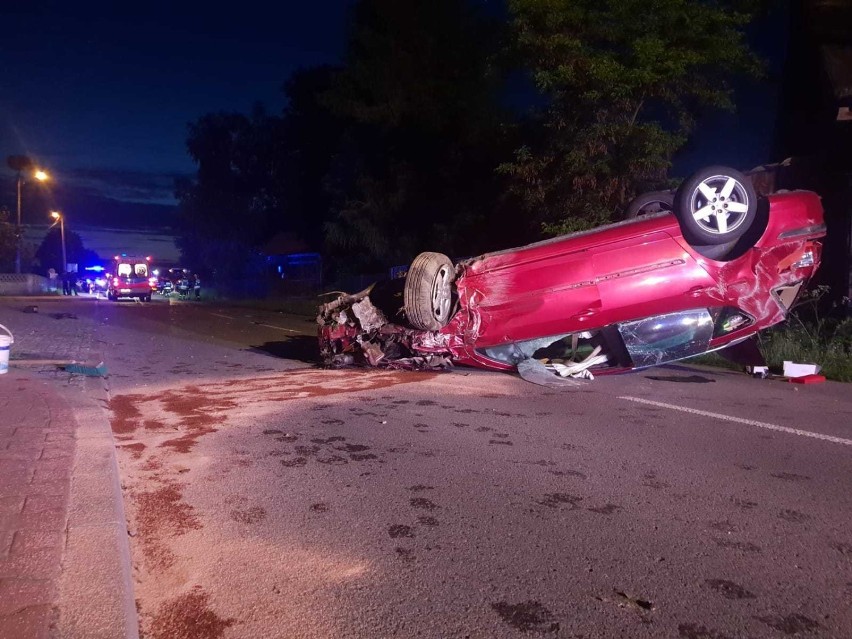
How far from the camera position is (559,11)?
13.1 metres

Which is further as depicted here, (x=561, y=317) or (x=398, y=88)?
(x=398, y=88)

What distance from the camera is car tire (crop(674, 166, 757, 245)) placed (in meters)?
7.33

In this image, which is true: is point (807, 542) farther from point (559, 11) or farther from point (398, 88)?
point (398, 88)

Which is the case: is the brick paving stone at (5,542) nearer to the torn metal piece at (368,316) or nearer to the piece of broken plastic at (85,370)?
the torn metal piece at (368,316)

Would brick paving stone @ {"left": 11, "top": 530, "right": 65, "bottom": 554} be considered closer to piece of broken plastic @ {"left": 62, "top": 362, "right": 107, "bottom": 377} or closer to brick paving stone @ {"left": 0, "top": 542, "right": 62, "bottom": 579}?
brick paving stone @ {"left": 0, "top": 542, "right": 62, "bottom": 579}

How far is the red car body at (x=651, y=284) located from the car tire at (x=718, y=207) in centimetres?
20

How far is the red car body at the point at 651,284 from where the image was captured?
24.4 ft

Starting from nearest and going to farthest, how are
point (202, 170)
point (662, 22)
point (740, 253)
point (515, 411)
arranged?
point (515, 411) < point (740, 253) < point (662, 22) < point (202, 170)

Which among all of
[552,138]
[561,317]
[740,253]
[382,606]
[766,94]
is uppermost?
[766,94]

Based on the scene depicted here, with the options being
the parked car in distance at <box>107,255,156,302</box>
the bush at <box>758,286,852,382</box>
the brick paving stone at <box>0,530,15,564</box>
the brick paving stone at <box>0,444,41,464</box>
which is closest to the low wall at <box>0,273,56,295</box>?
the parked car in distance at <box>107,255,156,302</box>

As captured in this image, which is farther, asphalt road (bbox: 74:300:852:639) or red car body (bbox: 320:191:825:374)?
red car body (bbox: 320:191:825:374)

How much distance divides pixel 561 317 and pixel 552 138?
7301 mm

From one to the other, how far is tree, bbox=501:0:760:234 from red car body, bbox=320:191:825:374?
5.80 metres

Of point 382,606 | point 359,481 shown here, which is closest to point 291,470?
point 359,481
